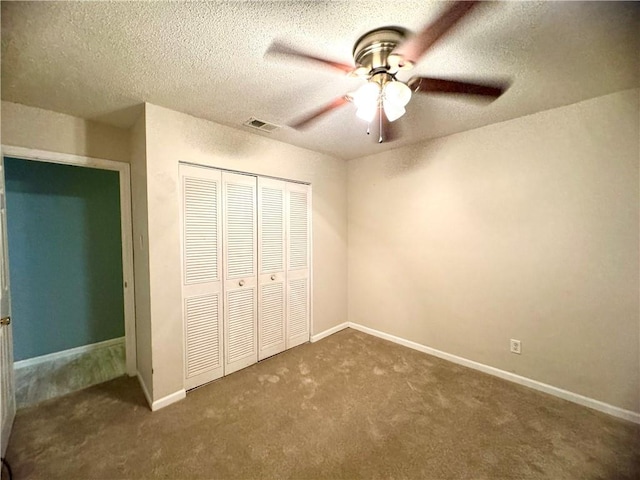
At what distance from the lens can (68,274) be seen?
305 centimetres

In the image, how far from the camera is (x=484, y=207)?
2531 millimetres

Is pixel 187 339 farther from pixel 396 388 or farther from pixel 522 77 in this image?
pixel 522 77

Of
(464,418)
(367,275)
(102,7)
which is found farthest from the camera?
(367,275)

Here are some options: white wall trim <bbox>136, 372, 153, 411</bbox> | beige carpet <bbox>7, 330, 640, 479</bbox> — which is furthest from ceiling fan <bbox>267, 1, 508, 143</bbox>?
white wall trim <bbox>136, 372, 153, 411</bbox>

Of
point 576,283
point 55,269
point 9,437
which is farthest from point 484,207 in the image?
point 55,269

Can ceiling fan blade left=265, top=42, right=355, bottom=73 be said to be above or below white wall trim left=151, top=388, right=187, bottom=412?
above

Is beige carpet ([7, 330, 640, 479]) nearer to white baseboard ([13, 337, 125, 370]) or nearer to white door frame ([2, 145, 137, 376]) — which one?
white door frame ([2, 145, 137, 376])

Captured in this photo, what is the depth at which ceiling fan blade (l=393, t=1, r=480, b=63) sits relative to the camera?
1185 millimetres

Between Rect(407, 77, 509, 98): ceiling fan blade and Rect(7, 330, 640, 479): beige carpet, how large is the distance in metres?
2.37

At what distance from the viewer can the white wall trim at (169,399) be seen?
6.75ft

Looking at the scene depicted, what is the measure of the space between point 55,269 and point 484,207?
15.4ft

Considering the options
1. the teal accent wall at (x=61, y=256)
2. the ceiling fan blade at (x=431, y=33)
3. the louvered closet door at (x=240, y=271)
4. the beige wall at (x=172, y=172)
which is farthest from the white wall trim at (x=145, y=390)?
the ceiling fan blade at (x=431, y=33)

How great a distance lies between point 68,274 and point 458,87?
14.3 ft

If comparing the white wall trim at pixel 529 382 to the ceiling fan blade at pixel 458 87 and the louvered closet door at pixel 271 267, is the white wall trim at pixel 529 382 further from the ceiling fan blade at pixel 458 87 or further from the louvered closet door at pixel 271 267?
the ceiling fan blade at pixel 458 87
